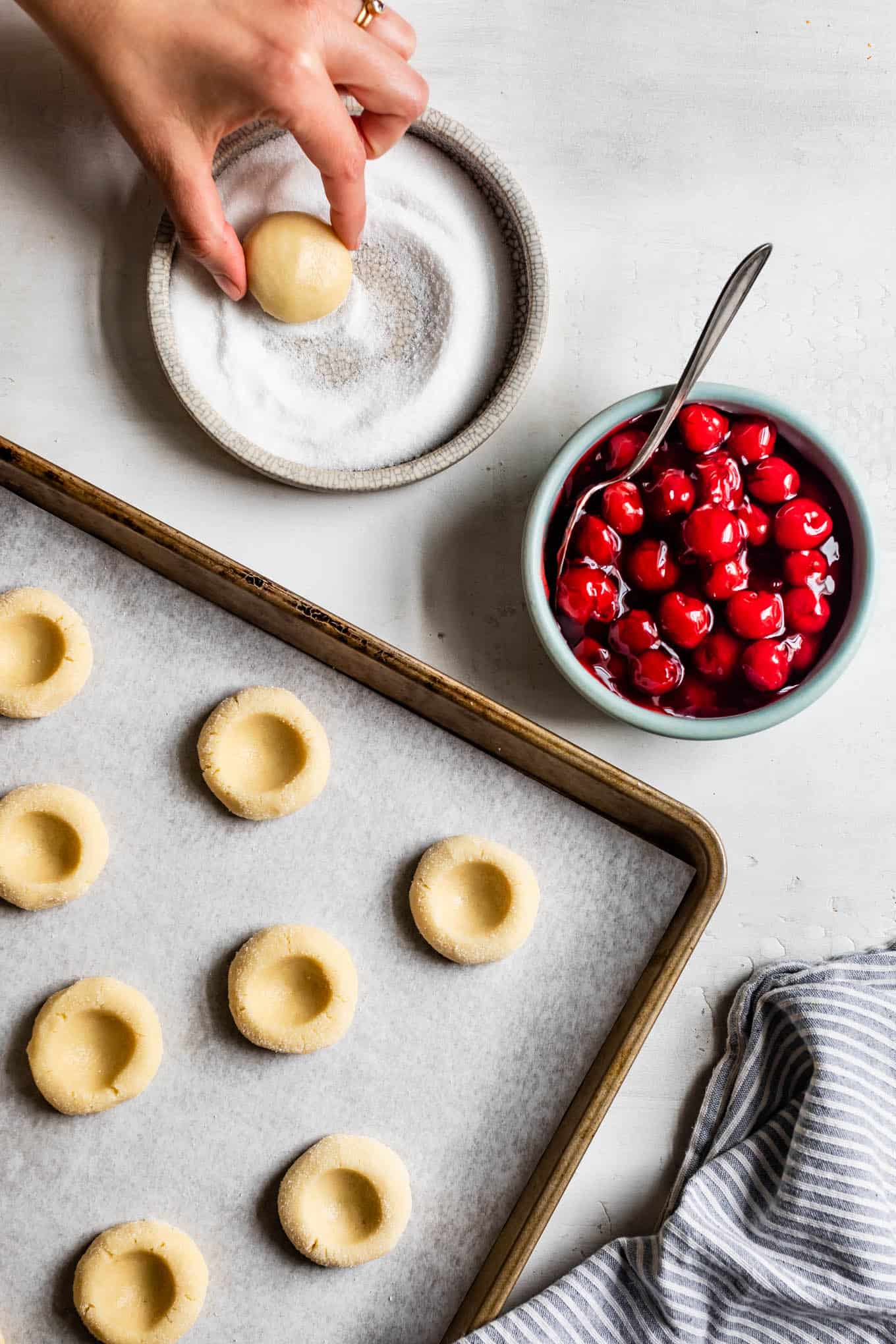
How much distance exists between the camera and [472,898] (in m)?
1.04

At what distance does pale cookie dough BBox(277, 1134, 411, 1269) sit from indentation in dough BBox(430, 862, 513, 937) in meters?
0.21

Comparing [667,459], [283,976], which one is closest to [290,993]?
[283,976]

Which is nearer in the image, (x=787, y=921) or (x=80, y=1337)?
(x=80, y=1337)

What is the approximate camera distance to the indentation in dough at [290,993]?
1.00 meters

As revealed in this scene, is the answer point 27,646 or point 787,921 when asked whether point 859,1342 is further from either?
point 27,646

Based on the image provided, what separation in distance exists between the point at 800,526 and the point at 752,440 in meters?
0.09

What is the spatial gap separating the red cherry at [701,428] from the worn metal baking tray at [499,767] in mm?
291

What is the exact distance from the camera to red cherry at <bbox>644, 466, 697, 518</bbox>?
943mm

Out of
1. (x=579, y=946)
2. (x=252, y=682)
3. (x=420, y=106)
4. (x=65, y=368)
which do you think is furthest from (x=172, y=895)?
(x=420, y=106)

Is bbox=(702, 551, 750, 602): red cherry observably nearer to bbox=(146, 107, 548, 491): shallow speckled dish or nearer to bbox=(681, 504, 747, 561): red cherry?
bbox=(681, 504, 747, 561): red cherry

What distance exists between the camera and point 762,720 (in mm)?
939

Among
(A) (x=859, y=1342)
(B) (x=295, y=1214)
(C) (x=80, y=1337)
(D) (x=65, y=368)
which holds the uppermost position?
(D) (x=65, y=368)

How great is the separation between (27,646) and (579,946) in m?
0.60

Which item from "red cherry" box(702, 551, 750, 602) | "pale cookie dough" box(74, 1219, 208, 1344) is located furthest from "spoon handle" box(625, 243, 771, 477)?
"pale cookie dough" box(74, 1219, 208, 1344)
